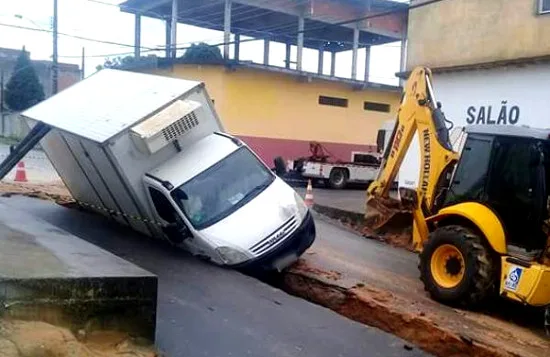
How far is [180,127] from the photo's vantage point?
1025 centimetres


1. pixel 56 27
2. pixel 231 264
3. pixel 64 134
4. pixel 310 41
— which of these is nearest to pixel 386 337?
pixel 231 264

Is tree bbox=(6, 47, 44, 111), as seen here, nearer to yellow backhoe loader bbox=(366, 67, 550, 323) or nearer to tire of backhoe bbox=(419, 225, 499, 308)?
yellow backhoe loader bbox=(366, 67, 550, 323)

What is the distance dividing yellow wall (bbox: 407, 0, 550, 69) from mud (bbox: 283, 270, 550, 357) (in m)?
8.86

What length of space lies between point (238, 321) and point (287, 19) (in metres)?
30.2

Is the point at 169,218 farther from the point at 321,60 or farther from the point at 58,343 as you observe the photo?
the point at 321,60

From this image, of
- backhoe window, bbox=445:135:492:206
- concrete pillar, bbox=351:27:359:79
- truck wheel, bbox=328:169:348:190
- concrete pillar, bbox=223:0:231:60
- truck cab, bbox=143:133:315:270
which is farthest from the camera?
concrete pillar, bbox=351:27:359:79

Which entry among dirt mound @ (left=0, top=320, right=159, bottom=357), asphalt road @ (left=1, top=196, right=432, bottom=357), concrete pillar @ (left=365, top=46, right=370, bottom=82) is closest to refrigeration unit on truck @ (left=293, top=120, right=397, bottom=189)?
concrete pillar @ (left=365, top=46, right=370, bottom=82)

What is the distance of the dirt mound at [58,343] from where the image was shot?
438cm

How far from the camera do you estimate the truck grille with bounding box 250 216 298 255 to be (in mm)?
9258

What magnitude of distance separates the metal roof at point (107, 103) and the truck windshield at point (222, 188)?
1.30 meters

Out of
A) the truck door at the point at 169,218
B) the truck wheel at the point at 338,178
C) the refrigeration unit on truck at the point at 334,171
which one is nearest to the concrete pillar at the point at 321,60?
the refrigeration unit on truck at the point at 334,171

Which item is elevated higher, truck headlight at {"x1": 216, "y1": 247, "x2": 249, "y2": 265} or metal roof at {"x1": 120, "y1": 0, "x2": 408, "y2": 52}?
metal roof at {"x1": 120, "y1": 0, "x2": 408, "y2": 52}

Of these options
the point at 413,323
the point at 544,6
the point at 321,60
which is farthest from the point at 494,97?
the point at 321,60

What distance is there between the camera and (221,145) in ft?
34.6
